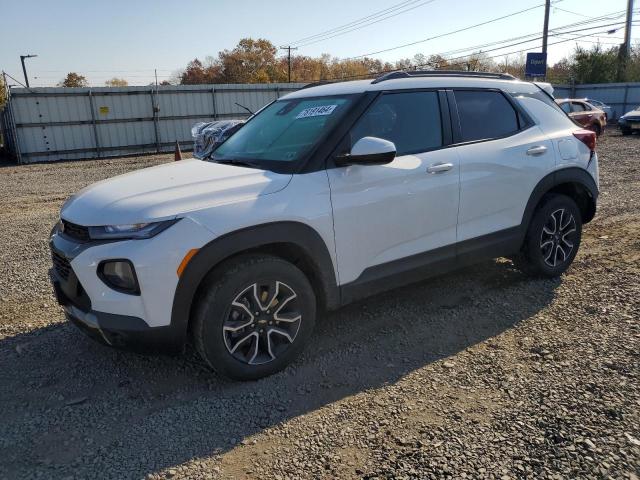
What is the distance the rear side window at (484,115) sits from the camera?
420 centimetres

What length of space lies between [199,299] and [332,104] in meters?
1.72

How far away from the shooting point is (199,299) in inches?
123

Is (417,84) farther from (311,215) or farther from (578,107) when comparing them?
(578,107)

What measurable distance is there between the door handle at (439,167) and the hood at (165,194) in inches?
44.5

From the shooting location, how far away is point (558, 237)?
4.85 metres

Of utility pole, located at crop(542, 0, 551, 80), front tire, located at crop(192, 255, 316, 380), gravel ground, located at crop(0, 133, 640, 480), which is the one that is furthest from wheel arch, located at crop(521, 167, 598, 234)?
utility pole, located at crop(542, 0, 551, 80)

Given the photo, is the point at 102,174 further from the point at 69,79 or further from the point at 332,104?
the point at 69,79

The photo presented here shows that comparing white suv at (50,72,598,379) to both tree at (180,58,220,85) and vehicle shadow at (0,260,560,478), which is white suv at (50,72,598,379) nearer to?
vehicle shadow at (0,260,560,478)

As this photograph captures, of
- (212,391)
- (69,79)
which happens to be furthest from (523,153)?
(69,79)

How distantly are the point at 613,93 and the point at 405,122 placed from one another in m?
35.3

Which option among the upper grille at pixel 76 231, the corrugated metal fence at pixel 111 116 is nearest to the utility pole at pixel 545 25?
the corrugated metal fence at pixel 111 116

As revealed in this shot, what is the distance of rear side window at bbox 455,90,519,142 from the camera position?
4.20m

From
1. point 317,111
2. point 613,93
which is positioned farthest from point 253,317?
point 613,93

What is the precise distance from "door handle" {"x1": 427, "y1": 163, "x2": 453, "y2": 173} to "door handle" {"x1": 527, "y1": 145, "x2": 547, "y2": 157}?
3.21ft
